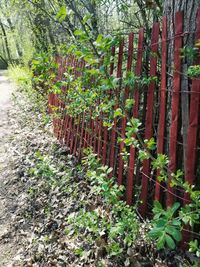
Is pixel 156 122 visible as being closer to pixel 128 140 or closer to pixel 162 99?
pixel 162 99

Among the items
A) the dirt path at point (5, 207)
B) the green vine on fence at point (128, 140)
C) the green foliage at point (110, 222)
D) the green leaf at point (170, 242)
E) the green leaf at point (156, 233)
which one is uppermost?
the green vine on fence at point (128, 140)

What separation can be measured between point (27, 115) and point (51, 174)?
4382 millimetres

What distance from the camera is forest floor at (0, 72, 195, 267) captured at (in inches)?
97.9

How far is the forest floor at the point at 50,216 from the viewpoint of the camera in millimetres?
2487

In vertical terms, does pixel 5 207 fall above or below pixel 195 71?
below

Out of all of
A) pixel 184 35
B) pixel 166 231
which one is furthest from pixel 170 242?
pixel 184 35

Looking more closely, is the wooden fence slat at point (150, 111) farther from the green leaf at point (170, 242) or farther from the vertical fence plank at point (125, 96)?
the green leaf at point (170, 242)

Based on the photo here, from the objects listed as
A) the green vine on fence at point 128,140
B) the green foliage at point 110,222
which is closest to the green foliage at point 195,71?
the green vine on fence at point 128,140

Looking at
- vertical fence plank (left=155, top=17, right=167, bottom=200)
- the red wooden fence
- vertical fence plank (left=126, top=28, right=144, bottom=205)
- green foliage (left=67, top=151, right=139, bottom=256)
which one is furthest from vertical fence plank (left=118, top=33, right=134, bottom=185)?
vertical fence plank (left=155, top=17, right=167, bottom=200)

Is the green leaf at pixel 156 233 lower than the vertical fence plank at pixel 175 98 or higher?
lower

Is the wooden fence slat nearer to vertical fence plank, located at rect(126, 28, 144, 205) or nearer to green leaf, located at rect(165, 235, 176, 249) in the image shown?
vertical fence plank, located at rect(126, 28, 144, 205)

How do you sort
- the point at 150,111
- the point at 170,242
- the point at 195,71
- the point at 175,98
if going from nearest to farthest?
the point at 170,242, the point at 195,71, the point at 175,98, the point at 150,111

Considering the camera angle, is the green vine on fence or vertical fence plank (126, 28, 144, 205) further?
vertical fence plank (126, 28, 144, 205)

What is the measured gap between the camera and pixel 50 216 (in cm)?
331
